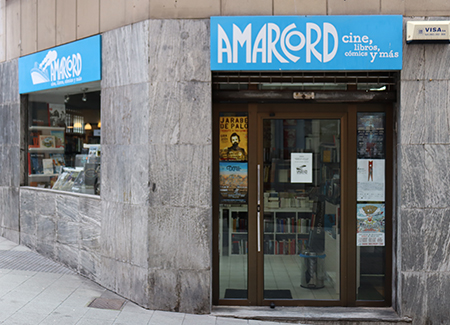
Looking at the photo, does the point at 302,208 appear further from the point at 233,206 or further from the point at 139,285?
the point at 139,285

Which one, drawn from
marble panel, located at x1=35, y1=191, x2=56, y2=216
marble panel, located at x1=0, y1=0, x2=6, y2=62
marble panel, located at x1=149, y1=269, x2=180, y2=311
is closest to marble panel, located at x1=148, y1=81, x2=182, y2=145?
marble panel, located at x1=149, y1=269, x2=180, y2=311

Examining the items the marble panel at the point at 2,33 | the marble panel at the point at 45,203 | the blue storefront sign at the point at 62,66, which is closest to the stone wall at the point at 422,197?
the blue storefront sign at the point at 62,66

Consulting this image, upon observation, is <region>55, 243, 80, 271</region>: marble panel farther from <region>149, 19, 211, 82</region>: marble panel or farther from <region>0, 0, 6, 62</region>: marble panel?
<region>0, 0, 6, 62</region>: marble panel

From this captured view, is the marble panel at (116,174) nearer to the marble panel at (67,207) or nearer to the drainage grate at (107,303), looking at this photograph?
the marble panel at (67,207)

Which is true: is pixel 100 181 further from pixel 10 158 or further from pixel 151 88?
pixel 10 158

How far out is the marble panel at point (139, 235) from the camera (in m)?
A: 5.41

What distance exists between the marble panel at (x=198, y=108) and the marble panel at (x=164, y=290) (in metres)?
1.67

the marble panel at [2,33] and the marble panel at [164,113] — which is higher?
the marble panel at [2,33]

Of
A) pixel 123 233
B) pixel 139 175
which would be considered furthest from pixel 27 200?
pixel 139 175

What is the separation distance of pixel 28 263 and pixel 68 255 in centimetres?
69

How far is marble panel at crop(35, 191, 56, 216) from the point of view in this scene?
705cm

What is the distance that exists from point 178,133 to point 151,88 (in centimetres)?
64

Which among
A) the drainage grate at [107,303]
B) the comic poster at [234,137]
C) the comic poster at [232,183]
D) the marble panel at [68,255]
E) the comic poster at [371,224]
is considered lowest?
the drainage grate at [107,303]

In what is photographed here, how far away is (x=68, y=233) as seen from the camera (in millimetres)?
6742
